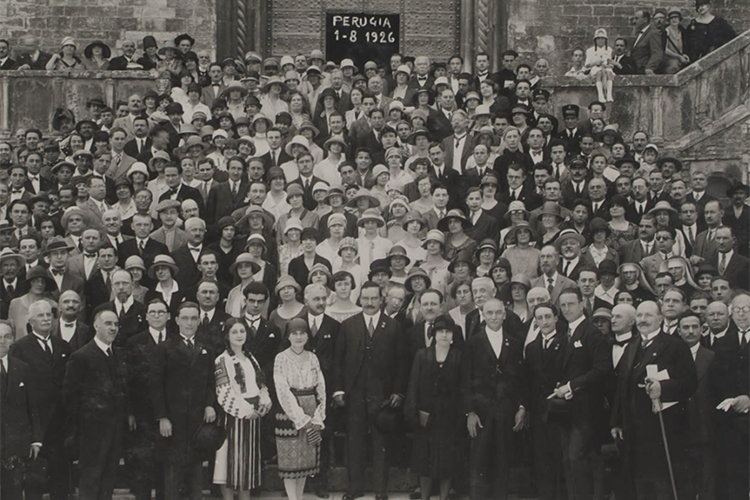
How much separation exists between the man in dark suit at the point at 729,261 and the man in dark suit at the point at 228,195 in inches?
189

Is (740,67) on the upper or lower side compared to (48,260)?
upper

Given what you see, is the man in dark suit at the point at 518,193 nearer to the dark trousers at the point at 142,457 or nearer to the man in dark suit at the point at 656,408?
the man in dark suit at the point at 656,408

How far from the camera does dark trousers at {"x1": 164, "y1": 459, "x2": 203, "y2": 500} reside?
9.20 metres

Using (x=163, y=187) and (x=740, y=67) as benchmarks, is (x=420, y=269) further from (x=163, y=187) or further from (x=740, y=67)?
(x=740, y=67)

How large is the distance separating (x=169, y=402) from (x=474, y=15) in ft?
38.4

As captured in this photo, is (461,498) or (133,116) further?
(133,116)

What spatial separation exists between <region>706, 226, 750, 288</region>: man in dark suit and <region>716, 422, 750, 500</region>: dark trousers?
253 centimetres

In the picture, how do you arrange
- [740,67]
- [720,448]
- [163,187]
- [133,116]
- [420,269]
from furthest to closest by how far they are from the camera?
[740,67] < [133,116] < [163,187] < [420,269] < [720,448]

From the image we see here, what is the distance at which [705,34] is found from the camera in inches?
655

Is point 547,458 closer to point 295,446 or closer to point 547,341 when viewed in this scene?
point 547,341

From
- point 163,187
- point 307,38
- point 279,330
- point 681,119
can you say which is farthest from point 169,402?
point 307,38

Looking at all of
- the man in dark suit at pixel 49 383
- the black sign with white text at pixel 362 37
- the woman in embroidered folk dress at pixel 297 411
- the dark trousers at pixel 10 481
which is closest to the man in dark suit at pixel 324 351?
the woman in embroidered folk dress at pixel 297 411

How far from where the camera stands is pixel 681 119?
1563 cm

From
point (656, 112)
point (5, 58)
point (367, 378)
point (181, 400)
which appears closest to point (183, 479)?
point (181, 400)
